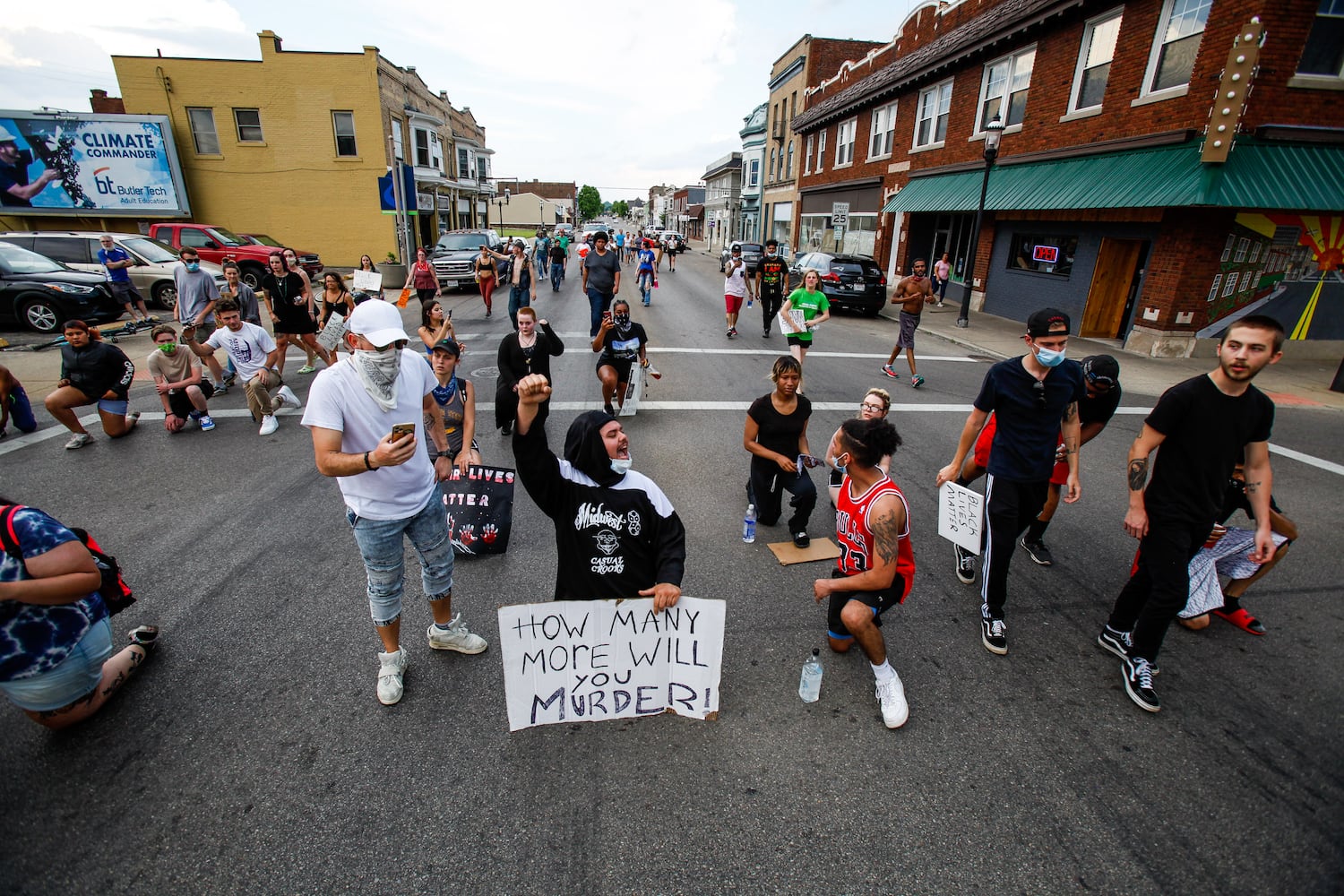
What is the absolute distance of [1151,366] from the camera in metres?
12.3

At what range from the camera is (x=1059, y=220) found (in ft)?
50.2

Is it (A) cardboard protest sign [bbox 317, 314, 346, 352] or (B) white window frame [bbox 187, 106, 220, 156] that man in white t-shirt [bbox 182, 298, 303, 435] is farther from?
(B) white window frame [bbox 187, 106, 220, 156]

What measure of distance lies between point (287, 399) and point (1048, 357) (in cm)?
875

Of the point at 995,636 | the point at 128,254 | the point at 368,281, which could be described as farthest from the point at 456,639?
the point at 128,254

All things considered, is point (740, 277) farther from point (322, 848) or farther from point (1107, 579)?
point (322, 848)

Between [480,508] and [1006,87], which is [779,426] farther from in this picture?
[1006,87]

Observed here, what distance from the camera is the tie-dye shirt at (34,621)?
270cm

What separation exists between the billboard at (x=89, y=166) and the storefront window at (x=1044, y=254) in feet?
98.0

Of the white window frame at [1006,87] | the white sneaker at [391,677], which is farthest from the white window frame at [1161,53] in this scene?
the white sneaker at [391,677]

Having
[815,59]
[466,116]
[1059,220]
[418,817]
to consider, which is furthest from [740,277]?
[466,116]

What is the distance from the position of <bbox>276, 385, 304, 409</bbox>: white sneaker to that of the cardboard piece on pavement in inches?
271

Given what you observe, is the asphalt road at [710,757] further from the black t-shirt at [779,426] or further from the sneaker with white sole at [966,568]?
the black t-shirt at [779,426]

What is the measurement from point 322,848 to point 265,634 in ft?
5.96

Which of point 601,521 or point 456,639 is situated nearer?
point 601,521
